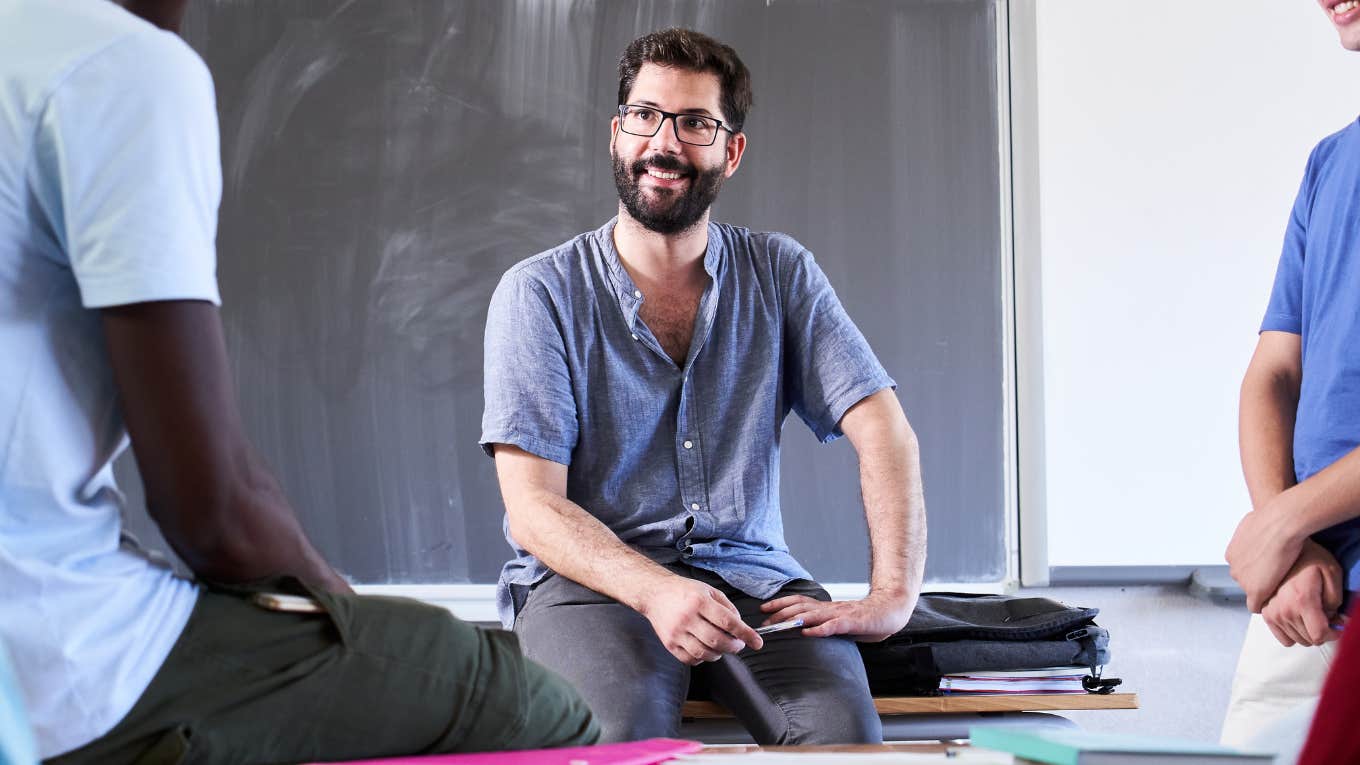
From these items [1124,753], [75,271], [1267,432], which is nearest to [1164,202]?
[1267,432]

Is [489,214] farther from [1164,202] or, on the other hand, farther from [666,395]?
[1164,202]

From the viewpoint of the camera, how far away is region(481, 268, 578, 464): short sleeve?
75.2 inches

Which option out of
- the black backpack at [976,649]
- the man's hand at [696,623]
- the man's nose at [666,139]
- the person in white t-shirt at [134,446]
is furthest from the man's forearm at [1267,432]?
the person in white t-shirt at [134,446]

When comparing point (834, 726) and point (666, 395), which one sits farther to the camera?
point (666, 395)

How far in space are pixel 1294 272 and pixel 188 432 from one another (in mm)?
1618

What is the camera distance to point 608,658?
1.72 metres

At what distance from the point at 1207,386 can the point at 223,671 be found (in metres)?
2.35

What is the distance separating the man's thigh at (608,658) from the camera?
1667mm

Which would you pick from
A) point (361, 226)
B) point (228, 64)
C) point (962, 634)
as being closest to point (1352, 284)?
point (962, 634)

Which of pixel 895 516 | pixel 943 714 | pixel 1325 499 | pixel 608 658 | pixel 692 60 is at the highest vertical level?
A: pixel 692 60

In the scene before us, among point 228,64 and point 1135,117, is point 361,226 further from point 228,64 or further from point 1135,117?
point 1135,117

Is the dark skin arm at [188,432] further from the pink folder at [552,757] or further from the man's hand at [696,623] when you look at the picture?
the man's hand at [696,623]

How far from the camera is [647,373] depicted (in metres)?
2.01

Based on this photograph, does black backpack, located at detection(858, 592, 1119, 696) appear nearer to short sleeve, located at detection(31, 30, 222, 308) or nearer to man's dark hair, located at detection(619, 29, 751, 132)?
man's dark hair, located at detection(619, 29, 751, 132)
